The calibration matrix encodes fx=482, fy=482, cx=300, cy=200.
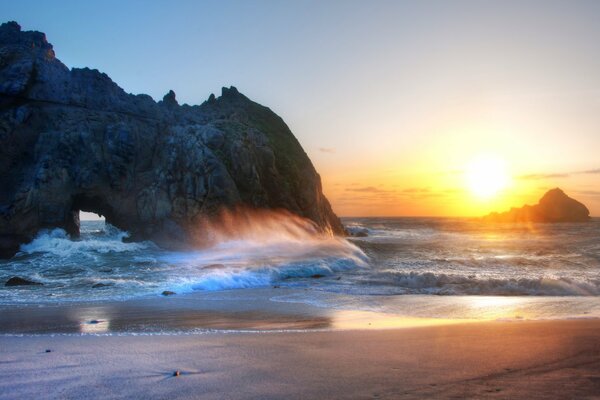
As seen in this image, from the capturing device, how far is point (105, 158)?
93.8 feet

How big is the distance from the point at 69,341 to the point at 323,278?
38.7 ft

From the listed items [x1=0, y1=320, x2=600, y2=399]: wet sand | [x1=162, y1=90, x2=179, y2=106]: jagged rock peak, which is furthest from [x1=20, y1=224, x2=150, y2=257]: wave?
[x1=0, y1=320, x2=600, y2=399]: wet sand

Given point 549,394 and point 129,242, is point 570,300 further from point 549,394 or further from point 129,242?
point 129,242

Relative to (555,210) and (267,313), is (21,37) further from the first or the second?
(555,210)

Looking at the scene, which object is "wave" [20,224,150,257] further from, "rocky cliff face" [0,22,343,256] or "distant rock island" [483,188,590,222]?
"distant rock island" [483,188,590,222]

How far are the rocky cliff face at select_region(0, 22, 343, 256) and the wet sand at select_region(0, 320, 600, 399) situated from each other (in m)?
21.5

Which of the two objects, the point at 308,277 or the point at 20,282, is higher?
the point at 20,282

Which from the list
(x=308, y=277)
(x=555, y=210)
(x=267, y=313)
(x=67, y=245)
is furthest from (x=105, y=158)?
(x=555, y=210)

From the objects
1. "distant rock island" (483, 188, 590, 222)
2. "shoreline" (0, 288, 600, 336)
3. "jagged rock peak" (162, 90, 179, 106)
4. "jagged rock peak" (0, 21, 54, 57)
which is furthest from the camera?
"distant rock island" (483, 188, 590, 222)

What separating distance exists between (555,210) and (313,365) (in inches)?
4909

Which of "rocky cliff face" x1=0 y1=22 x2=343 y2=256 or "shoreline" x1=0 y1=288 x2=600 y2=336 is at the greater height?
"rocky cliff face" x1=0 y1=22 x2=343 y2=256

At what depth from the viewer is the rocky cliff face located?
2622 centimetres

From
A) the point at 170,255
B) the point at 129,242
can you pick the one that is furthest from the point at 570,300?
the point at 129,242

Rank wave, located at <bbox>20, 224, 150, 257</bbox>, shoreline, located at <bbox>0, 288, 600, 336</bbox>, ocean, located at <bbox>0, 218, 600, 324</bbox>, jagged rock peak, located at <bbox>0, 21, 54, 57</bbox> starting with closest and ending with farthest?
shoreline, located at <bbox>0, 288, 600, 336</bbox> → ocean, located at <bbox>0, 218, 600, 324</bbox> → wave, located at <bbox>20, 224, 150, 257</bbox> → jagged rock peak, located at <bbox>0, 21, 54, 57</bbox>
